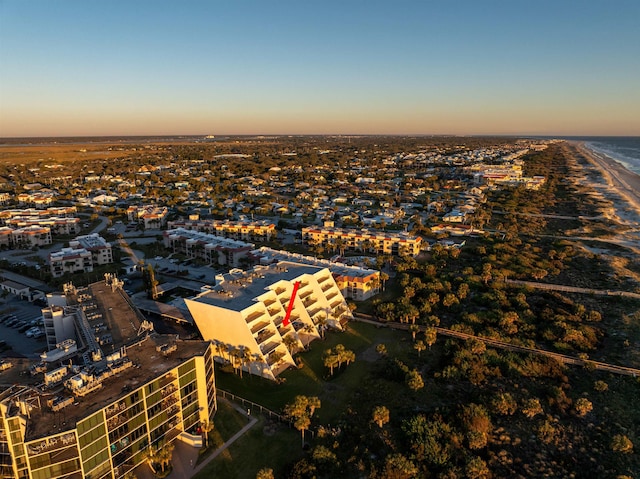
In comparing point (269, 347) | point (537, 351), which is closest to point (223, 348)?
point (269, 347)

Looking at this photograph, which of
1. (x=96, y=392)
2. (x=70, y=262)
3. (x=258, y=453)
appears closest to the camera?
(x=96, y=392)

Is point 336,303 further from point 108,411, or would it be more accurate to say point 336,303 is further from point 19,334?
point 19,334

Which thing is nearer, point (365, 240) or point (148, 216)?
point (365, 240)

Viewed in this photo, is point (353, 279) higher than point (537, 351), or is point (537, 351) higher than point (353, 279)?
point (353, 279)

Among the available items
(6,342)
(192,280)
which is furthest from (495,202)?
(6,342)

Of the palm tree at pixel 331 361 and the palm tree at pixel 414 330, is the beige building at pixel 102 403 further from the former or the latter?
the palm tree at pixel 414 330

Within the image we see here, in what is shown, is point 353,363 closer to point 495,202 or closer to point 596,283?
point 596,283

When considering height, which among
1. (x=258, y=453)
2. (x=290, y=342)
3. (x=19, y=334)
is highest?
(x=290, y=342)

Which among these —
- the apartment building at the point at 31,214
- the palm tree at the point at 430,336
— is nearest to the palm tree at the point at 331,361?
the palm tree at the point at 430,336
